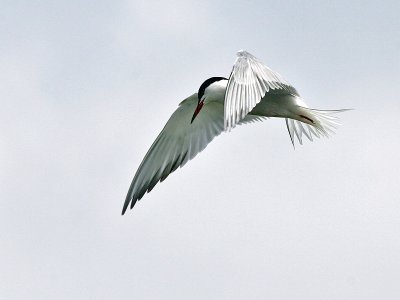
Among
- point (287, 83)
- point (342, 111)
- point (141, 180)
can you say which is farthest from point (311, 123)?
point (141, 180)

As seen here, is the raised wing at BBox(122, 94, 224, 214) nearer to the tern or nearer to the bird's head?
the tern

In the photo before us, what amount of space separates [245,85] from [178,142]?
256 centimetres

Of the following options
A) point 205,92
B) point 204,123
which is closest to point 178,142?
point 204,123

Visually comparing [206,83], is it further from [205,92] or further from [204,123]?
[204,123]

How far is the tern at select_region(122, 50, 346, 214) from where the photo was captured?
1182cm

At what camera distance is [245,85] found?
10.2 metres

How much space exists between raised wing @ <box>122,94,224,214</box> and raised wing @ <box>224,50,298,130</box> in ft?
5.54

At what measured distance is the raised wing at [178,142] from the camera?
1238 centimetres

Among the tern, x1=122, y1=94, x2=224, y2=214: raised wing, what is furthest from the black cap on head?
x1=122, y1=94, x2=224, y2=214: raised wing

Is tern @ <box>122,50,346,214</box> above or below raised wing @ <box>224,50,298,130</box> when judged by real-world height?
above

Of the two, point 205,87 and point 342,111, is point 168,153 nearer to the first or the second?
point 205,87

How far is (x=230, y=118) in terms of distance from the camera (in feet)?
32.9

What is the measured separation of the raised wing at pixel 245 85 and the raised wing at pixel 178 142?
5.54 feet

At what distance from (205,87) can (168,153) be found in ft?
3.63
